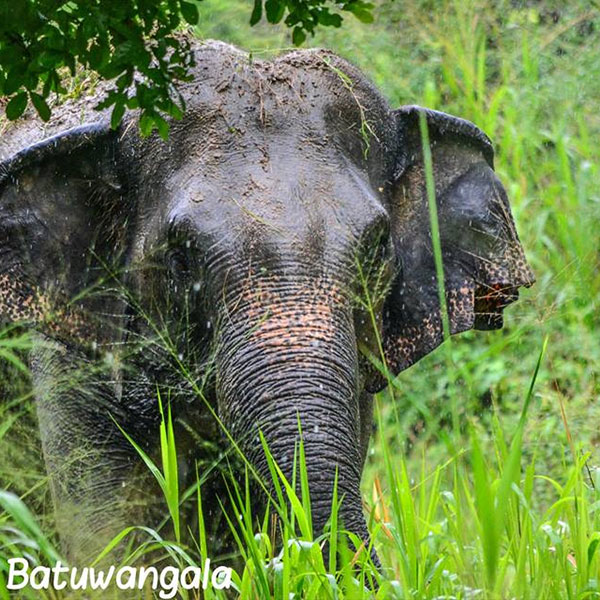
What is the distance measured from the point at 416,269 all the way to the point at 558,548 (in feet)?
7.24

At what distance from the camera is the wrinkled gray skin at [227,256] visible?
4.28 metres

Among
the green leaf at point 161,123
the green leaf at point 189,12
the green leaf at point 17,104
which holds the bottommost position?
the green leaf at point 161,123

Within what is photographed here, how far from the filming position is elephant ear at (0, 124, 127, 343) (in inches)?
195

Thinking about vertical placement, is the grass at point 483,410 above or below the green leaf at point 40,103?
below

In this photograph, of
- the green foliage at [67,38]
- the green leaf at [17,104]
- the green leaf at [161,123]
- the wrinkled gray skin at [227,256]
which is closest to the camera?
the green foliage at [67,38]

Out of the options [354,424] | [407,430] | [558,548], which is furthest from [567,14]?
[558,548]

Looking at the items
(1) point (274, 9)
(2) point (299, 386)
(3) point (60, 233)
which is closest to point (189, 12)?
(1) point (274, 9)

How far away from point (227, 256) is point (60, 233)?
82 centimetres

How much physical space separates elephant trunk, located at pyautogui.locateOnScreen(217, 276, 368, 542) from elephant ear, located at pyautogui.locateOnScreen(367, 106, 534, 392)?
969mm

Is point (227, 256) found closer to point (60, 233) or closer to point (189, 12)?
point (60, 233)

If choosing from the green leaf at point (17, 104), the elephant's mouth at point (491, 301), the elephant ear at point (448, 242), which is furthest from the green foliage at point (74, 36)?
the elephant's mouth at point (491, 301)

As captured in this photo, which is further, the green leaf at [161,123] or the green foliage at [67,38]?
the green leaf at [161,123]

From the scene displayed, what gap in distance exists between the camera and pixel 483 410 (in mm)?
6273

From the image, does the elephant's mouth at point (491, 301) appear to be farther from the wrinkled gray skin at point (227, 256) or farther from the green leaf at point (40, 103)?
the green leaf at point (40, 103)
